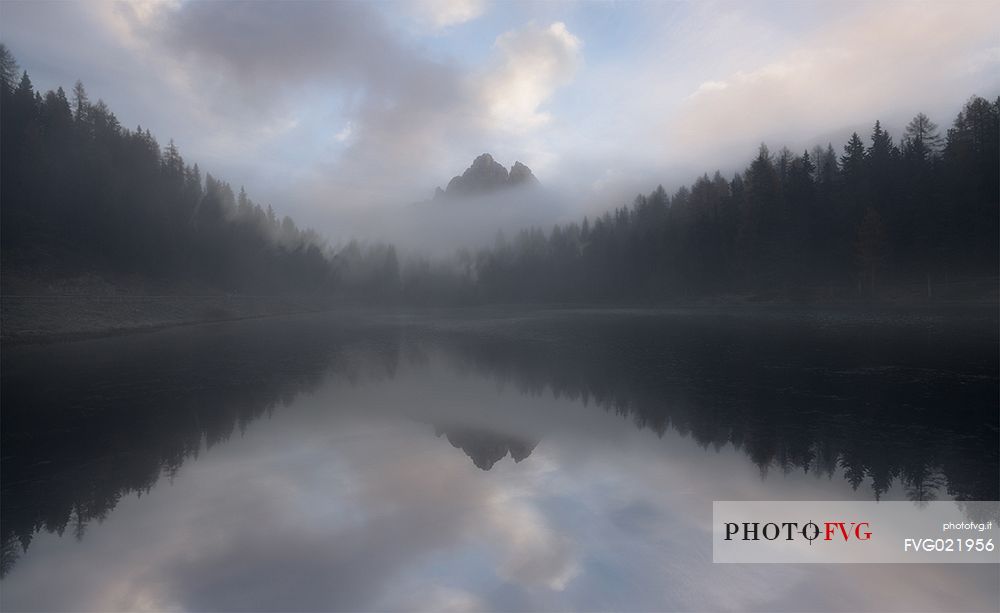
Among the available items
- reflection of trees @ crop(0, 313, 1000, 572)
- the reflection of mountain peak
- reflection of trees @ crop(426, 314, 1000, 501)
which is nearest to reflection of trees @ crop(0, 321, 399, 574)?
reflection of trees @ crop(0, 313, 1000, 572)

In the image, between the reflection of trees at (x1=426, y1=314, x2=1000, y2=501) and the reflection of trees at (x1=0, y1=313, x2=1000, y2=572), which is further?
the reflection of trees at (x1=426, y1=314, x2=1000, y2=501)

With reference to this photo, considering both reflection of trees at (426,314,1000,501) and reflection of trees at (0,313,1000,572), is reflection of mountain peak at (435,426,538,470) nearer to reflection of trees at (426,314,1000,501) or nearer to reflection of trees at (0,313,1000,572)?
reflection of trees at (0,313,1000,572)

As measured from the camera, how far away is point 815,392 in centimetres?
1808

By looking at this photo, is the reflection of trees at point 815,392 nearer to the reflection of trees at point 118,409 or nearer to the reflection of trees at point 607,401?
the reflection of trees at point 607,401

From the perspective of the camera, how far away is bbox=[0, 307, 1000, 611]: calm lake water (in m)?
7.13

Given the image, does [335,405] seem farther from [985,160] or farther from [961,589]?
[985,160]

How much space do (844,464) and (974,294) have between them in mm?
65032

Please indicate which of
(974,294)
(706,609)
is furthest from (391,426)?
(974,294)

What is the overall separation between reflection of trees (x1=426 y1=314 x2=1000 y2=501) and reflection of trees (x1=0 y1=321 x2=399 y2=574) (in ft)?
35.0

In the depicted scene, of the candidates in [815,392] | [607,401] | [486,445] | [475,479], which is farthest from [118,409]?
[815,392]

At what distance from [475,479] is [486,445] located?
8.20ft

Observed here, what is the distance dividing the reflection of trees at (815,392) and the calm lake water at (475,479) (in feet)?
0.36

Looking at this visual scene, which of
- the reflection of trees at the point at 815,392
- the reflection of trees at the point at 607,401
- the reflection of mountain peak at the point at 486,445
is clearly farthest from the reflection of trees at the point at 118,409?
the reflection of trees at the point at 815,392

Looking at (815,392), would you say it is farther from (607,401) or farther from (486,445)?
(486,445)
